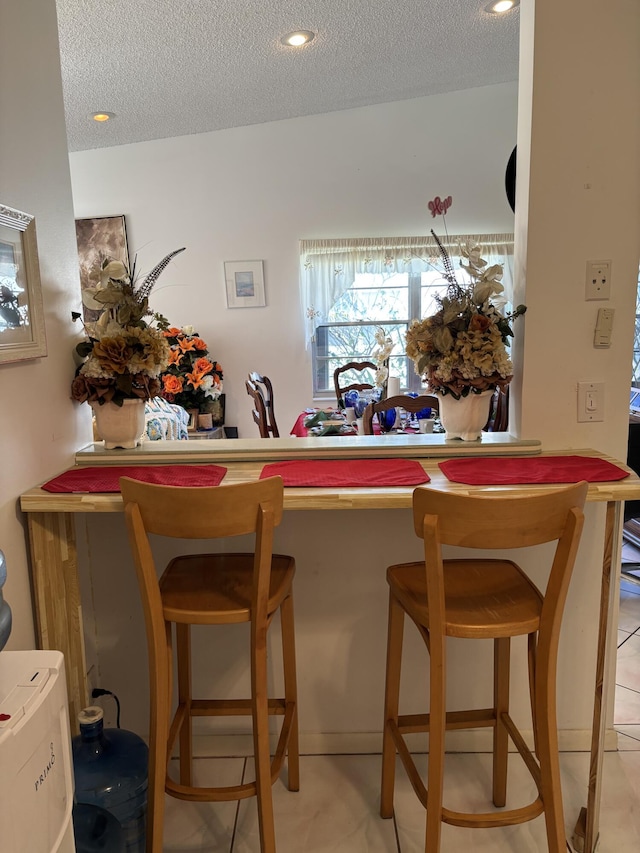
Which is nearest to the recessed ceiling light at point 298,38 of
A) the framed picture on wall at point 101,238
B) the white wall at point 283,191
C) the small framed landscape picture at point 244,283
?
the white wall at point 283,191

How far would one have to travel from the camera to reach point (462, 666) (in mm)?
1931

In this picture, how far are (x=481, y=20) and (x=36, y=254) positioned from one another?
3.10 meters

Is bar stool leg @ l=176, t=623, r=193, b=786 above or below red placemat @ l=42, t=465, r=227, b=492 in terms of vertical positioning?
below

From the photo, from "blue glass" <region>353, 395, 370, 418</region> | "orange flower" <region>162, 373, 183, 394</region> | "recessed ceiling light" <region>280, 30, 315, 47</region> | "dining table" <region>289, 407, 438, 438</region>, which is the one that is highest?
"recessed ceiling light" <region>280, 30, 315, 47</region>

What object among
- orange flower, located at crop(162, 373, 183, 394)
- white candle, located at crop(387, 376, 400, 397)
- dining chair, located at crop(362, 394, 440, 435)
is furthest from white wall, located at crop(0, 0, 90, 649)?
orange flower, located at crop(162, 373, 183, 394)

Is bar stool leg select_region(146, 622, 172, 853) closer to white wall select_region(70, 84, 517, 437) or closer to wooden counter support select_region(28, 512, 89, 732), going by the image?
wooden counter support select_region(28, 512, 89, 732)

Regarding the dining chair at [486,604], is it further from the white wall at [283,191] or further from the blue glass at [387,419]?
the white wall at [283,191]

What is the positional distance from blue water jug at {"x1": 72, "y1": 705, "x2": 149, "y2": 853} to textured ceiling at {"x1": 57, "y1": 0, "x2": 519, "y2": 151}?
8.96ft

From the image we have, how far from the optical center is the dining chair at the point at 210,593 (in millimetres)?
1286

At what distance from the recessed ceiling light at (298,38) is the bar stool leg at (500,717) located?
3113mm

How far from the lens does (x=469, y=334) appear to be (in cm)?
170

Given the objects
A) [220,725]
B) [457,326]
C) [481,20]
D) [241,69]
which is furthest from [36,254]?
[481,20]

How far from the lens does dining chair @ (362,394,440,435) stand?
111 inches

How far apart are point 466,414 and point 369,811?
114cm
